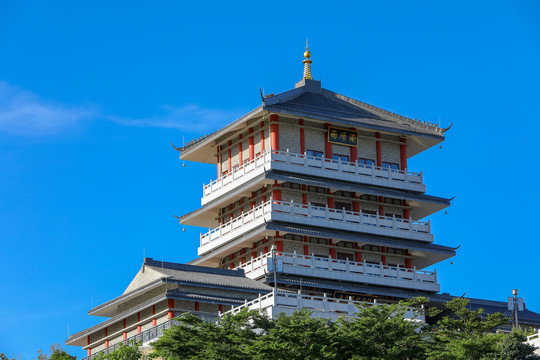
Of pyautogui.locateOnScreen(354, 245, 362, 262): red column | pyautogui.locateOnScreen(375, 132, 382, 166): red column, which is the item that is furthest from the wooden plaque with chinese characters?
pyautogui.locateOnScreen(354, 245, 362, 262): red column

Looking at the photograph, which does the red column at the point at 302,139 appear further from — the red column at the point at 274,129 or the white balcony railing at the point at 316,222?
the white balcony railing at the point at 316,222

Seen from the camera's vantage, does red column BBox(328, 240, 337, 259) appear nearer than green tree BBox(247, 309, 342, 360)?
No

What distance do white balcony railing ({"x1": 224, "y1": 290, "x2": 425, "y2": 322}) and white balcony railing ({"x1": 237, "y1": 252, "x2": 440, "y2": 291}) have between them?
788 cm

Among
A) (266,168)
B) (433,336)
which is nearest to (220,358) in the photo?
(433,336)

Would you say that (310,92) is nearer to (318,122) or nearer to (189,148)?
(318,122)

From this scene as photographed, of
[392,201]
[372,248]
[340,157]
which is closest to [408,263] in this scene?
[372,248]

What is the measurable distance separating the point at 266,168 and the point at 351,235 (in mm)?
7308

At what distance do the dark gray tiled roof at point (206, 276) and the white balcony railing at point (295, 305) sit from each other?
13.3 ft

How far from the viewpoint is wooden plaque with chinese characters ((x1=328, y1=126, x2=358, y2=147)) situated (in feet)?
289

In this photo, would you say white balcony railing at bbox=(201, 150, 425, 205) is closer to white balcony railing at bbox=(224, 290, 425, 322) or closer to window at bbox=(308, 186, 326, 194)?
window at bbox=(308, 186, 326, 194)

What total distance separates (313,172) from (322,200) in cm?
238

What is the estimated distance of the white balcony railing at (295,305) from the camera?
70.1 meters

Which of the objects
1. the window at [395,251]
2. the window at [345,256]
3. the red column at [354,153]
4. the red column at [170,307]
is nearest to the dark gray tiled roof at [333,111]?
the red column at [354,153]

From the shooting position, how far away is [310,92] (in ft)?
299
